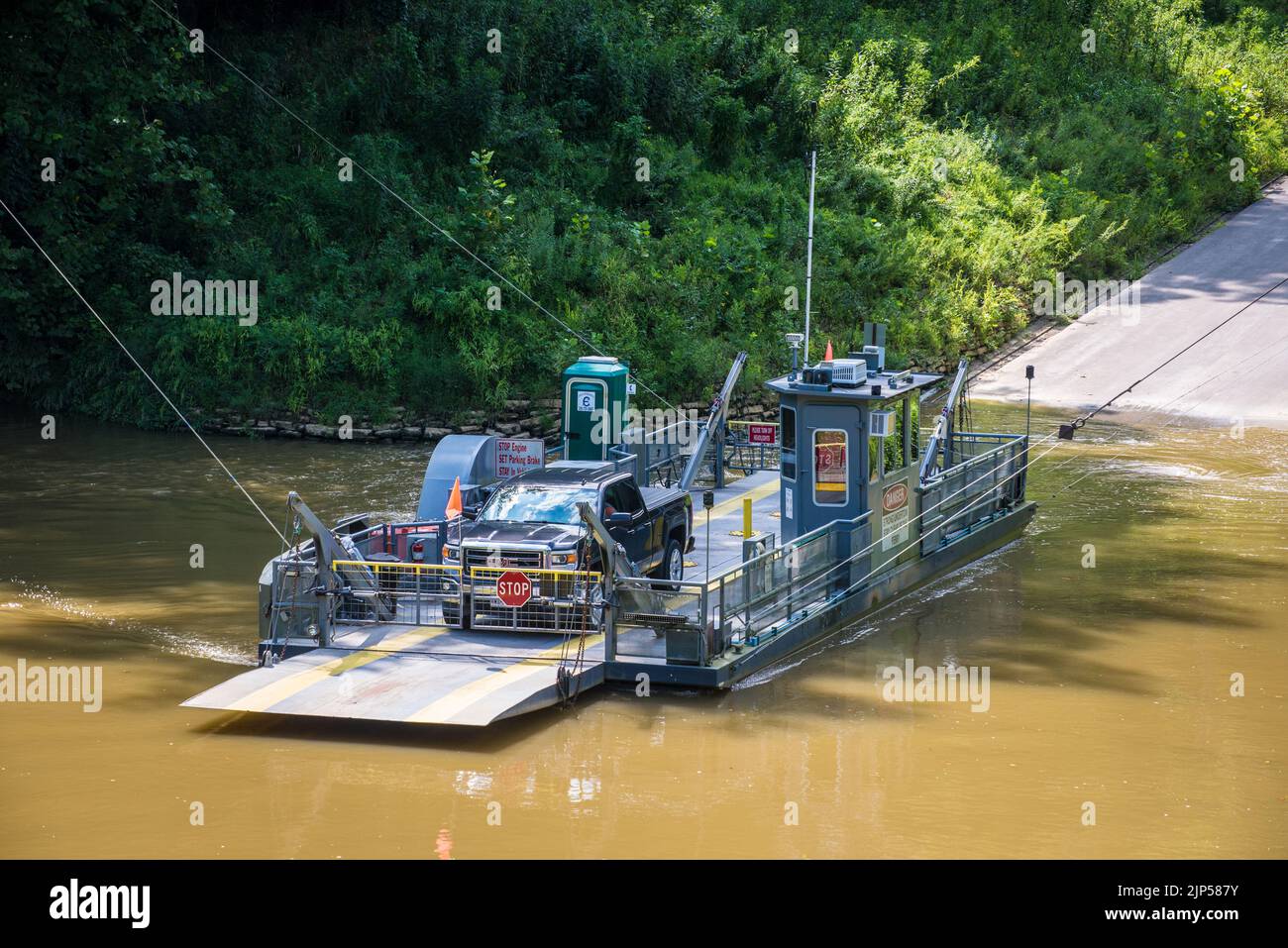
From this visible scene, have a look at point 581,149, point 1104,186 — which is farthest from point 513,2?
point 1104,186

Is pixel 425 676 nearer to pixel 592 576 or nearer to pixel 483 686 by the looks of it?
pixel 483 686

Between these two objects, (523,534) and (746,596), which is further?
(523,534)

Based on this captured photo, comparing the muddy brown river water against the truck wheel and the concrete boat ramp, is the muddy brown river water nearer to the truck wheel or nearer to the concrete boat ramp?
the concrete boat ramp

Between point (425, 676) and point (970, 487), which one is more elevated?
point (970, 487)

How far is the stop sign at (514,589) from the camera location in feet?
58.0

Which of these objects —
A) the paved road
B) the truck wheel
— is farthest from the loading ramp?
the paved road

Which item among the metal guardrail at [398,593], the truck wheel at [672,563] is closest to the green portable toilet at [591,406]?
the truck wheel at [672,563]

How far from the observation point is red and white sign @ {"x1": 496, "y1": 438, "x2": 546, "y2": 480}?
21734mm

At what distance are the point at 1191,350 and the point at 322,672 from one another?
30841mm

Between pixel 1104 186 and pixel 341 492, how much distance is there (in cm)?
3050

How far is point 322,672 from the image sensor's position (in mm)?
16625

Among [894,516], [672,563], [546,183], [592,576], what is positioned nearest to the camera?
[592,576]

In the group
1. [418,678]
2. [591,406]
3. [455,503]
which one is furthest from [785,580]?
[591,406]

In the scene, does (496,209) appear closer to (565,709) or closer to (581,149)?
(581,149)
